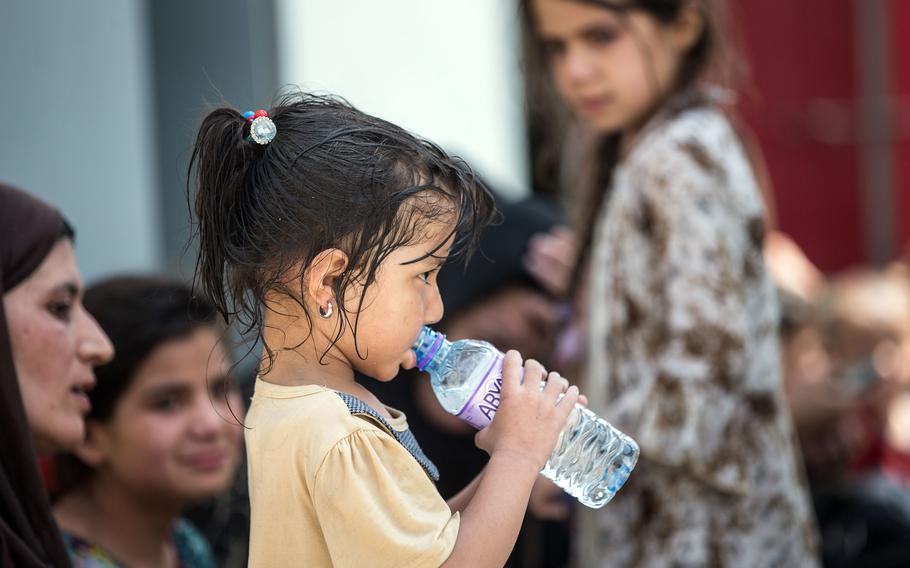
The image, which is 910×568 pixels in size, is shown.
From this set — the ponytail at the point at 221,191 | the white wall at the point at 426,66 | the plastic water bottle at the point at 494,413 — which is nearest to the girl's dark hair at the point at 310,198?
the ponytail at the point at 221,191

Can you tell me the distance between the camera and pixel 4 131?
8.77 ft

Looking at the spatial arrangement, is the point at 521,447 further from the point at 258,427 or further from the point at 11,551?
the point at 11,551

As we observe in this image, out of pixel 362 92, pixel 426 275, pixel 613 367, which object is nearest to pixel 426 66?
pixel 362 92

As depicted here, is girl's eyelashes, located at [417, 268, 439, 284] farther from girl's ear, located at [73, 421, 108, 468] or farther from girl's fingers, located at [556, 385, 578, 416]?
girl's ear, located at [73, 421, 108, 468]

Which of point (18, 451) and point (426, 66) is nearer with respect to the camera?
point (18, 451)

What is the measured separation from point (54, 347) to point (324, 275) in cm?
74

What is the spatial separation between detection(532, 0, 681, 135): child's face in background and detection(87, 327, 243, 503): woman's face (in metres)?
1.01

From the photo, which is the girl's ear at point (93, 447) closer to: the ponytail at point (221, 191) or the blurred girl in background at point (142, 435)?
the blurred girl in background at point (142, 435)

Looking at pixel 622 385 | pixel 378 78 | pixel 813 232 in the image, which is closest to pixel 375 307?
pixel 622 385

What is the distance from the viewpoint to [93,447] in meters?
2.40

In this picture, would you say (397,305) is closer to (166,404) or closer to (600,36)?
(166,404)

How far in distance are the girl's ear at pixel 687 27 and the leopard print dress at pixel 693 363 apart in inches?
8.4

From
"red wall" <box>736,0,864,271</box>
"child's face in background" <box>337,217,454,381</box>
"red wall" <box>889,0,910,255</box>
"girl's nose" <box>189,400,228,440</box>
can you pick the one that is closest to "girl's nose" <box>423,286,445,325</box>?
"child's face in background" <box>337,217,454,381</box>

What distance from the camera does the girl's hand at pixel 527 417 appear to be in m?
1.43
